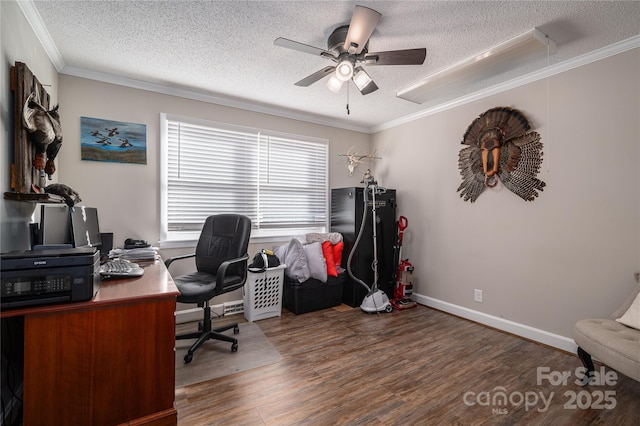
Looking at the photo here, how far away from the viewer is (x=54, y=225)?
1838mm

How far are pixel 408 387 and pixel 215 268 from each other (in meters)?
1.93

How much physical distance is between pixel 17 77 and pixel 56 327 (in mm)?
1428

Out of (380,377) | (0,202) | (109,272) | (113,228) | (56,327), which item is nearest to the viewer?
(56,327)

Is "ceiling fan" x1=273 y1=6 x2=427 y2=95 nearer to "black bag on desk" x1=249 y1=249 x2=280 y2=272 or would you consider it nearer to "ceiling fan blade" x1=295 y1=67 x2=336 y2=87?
"ceiling fan blade" x1=295 y1=67 x2=336 y2=87

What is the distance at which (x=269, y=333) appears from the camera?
9.37 ft

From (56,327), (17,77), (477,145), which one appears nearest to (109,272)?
(56,327)

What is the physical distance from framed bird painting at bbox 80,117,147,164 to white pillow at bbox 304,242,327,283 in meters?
2.03

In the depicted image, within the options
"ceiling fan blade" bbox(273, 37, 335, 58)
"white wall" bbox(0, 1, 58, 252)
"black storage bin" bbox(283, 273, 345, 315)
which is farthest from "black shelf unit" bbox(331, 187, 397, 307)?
"white wall" bbox(0, 1, 58, 252)

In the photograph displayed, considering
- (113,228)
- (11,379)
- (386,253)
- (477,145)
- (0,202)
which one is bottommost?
(11,379)

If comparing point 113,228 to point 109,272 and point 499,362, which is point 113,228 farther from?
point 499,362

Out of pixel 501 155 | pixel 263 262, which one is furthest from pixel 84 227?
pixel 501 155

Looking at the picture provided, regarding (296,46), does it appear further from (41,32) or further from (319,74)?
(41,32)

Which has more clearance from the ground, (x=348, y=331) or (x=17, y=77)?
(x=17, y=77)

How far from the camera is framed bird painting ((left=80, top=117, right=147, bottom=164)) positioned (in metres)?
2.71
